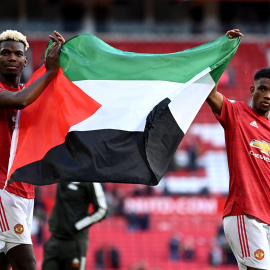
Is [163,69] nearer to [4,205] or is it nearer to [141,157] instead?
[141,157]

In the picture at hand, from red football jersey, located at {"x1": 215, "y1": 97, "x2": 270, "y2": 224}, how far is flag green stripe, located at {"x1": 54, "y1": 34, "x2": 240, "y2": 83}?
381mm

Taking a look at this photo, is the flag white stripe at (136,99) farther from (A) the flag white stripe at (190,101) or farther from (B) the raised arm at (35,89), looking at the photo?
(B) the raised arm at (35,89)

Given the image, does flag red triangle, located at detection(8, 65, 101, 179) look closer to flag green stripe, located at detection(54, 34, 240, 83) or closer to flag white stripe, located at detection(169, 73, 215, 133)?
flag green stripe, located at detection(54, 34, 240, 83)

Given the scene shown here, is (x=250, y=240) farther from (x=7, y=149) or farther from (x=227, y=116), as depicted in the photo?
(x=7, y=149)

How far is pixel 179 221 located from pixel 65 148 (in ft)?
53.3

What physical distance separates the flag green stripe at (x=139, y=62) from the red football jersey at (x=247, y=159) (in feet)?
1.25

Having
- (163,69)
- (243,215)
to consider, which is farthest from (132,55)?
(243,215)

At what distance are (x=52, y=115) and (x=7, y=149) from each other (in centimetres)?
46

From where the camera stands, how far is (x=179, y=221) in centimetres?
2156

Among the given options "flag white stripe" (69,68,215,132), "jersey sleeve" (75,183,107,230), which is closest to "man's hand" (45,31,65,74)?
"flag white stripe" (69,68,215,132)

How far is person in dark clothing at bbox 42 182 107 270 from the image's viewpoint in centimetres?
825

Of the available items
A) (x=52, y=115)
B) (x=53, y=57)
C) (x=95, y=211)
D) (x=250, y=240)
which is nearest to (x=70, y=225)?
(x=95, y=211)

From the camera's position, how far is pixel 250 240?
5.66 metres

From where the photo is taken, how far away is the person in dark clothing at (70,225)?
8250 millimetres
